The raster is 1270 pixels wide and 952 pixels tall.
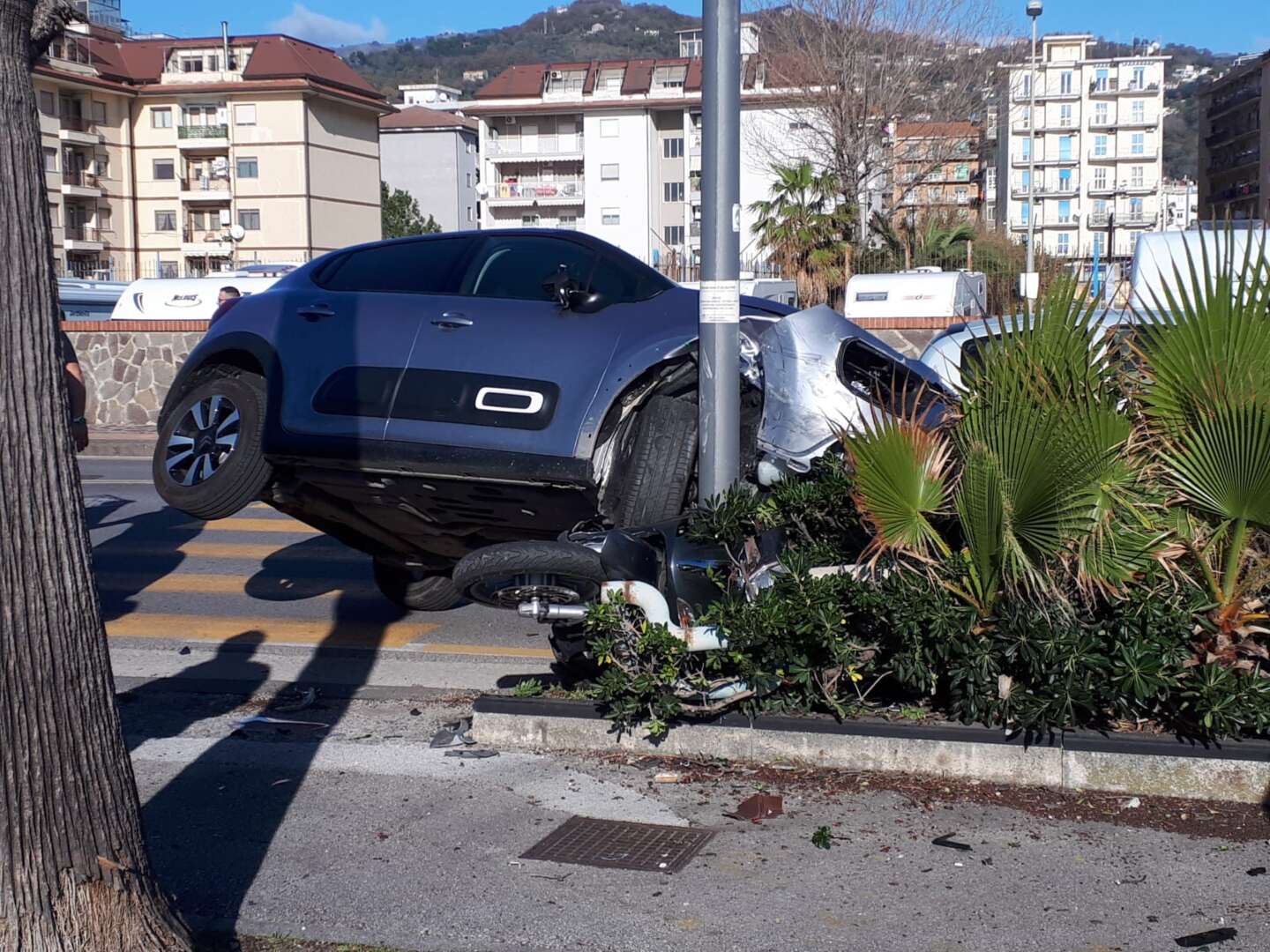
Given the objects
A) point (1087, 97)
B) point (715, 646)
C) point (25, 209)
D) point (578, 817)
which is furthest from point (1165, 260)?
point (1087, 97)

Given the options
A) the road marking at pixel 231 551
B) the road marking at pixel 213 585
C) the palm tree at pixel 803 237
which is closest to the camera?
the road marking at pixel 213 585

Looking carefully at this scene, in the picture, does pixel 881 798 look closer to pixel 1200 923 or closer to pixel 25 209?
pixel 1200 923

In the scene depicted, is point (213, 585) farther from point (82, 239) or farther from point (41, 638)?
point (82, 239)

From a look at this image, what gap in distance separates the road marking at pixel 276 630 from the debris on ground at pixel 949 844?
15.0 ft

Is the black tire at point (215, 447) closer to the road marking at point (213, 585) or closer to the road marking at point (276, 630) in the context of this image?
the road marking at point (276, 630)

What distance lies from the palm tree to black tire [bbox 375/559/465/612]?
72.6ft

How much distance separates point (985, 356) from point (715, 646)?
1.67 metres

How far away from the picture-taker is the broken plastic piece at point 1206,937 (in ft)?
13.4

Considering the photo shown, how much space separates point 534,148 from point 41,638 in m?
78.9

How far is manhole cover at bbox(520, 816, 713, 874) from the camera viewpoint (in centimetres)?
483

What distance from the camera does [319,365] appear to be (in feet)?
23.8

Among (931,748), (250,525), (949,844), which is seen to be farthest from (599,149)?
(949,844)

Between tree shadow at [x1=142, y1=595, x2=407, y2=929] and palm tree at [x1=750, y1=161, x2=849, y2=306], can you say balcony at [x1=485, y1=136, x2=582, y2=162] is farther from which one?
tree shadow at [x1=142, y1=595, x2=407, y2=929]

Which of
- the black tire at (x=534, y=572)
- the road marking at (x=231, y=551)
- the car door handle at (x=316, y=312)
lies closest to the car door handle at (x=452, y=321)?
the car door handle at (x=316, y=312)
